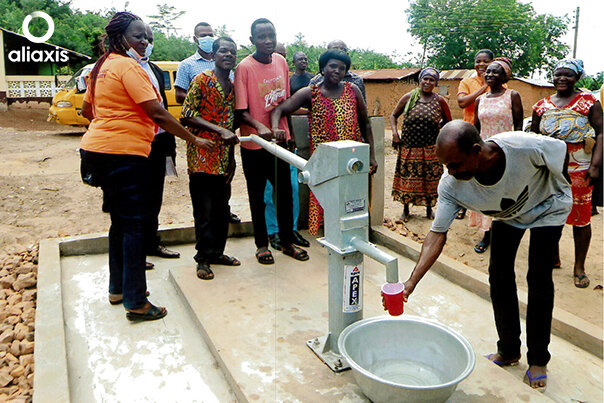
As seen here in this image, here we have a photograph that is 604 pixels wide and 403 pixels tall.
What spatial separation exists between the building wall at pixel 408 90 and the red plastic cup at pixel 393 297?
16.2 m

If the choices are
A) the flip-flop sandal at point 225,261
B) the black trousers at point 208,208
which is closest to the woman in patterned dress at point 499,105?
the black trousers at point 208,208

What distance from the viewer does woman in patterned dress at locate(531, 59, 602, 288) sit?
11.2ft

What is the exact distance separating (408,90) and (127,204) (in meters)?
16.1

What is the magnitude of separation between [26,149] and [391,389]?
1113 cm

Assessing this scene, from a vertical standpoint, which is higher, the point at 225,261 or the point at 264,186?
the point at 264,186

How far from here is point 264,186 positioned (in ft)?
12.0

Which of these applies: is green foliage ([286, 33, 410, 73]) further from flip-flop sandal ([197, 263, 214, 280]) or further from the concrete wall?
flip-flop sandal ([197, 263, 214, 280])

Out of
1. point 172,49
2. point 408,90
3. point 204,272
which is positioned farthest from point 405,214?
point 172,49

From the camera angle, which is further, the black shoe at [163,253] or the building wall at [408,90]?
the building wall at [408,90]

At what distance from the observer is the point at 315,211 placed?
404cm

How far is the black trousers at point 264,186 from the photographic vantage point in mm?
3552

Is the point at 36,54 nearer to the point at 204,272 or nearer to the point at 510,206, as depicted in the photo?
the point at 204,272

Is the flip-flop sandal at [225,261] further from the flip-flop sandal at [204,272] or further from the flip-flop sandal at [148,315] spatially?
the flip-flop sandal at [148,315]

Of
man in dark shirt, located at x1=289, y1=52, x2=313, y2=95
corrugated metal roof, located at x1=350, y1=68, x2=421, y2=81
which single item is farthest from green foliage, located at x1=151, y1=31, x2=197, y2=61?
man in dark shirt, located at x1=289, y1=52, x2=313, y2=95
